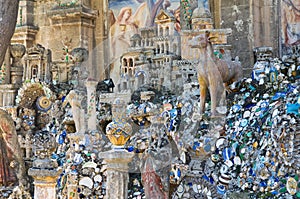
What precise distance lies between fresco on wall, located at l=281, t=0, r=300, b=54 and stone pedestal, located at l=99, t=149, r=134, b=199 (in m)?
6.29

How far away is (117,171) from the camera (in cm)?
704

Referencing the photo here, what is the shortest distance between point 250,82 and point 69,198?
11.2 feet

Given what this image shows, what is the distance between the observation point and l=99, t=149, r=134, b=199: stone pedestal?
22.7ft

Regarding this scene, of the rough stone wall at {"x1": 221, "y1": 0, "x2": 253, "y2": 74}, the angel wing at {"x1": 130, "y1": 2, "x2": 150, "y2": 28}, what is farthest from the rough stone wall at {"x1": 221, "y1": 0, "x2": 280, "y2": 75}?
the angel wing at {"x1": 130, "y1": 2, "x2": 150, "y2": 28}

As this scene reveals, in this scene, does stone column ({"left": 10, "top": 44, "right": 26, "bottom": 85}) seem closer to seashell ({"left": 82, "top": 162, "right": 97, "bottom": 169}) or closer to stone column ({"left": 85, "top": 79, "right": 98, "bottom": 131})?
stone column ({"left": 85, "top": 79, "right": 98, "bottom": 131})

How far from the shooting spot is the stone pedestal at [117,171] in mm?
6926

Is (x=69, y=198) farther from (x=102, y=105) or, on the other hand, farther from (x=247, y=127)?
(x=247, y=127)

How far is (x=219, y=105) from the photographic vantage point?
8.73 metres

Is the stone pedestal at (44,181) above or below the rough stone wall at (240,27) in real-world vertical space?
below

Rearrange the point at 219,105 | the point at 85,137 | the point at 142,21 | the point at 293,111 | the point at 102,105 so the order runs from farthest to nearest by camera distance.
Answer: the point at 142,21 < the point at 102,105 < the point at 85,137 < the point at 219,105 < the point at 293,111

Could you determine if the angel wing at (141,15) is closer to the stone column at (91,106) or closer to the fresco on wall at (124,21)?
the fresco on wall at (124,21)

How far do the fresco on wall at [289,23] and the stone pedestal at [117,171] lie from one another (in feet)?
20.6

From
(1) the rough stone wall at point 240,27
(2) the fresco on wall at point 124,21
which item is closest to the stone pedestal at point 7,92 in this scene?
(2) the fresco on wall at point 124,21

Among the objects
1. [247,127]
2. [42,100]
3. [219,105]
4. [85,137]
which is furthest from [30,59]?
[247,127]
